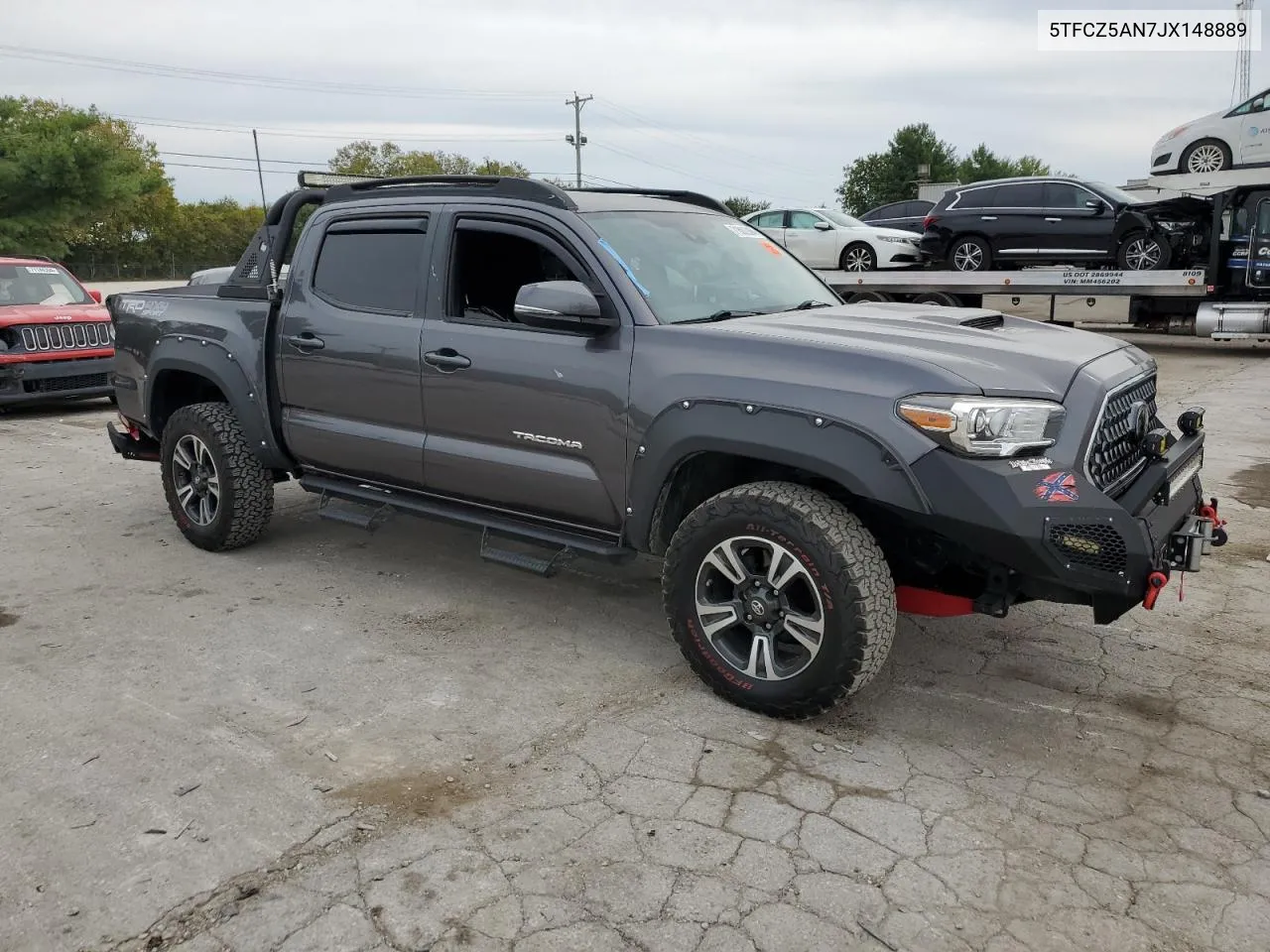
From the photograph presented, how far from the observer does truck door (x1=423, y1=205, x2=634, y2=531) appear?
393 cm

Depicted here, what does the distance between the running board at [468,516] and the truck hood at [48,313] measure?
713 centimetres

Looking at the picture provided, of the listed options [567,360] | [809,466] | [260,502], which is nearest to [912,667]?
[809,466]

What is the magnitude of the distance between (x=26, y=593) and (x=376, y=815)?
3.10 m

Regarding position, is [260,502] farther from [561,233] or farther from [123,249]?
[123,249]

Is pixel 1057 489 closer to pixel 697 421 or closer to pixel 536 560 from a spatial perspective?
pixel 697 421

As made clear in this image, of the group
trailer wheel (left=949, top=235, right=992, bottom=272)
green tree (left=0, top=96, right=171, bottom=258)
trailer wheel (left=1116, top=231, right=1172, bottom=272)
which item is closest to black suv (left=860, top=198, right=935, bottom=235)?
trailer wheel (left=949, top=235, right=992, bottom=272)

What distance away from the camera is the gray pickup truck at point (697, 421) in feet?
10.5

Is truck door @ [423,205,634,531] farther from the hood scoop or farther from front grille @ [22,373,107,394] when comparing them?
front grille @ [22,373,107,394]

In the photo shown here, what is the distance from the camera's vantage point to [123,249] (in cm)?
5562

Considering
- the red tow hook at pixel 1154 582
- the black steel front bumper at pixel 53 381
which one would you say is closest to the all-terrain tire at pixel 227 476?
the red tow hook at pixel 1154 582

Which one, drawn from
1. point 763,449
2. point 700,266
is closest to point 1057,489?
point 763,449

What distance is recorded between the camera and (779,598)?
3.52 m

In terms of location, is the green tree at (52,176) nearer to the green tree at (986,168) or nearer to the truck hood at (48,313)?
the truck hood at (48,313)

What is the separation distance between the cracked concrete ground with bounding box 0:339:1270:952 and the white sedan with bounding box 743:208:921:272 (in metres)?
12.4
